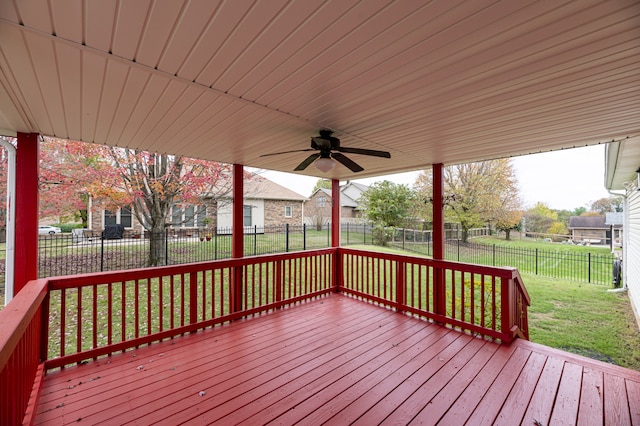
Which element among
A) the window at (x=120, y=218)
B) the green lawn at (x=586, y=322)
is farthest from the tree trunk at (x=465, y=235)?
the window at (x=120, y=218)

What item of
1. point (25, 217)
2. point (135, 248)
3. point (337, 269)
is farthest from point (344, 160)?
point (135, 248)

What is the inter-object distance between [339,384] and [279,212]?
11.6m

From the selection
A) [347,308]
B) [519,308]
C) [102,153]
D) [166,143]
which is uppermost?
[102,153]

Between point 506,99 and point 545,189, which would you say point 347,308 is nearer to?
point 506,99

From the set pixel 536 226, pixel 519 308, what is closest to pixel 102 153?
pixel 519 308

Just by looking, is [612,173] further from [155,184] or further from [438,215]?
[155,184]

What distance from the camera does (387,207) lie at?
1120 centimetres

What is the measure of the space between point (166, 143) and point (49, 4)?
2.31 m

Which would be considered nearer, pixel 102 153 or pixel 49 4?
pixel 49 4

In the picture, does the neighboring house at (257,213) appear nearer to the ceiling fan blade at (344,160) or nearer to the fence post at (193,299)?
the fence post at (193,299)

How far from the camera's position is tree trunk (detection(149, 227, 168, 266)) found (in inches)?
269

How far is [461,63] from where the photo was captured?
61.7 inches

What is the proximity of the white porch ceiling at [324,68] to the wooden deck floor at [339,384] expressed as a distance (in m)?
2.32

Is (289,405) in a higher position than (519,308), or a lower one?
lower
